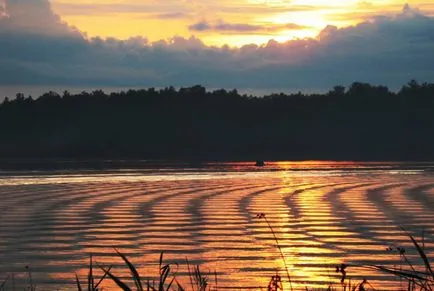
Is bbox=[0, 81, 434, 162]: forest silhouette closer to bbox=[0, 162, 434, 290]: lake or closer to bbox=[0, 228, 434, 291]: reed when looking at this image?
bbox=[0, 162, 434, 290]: lake

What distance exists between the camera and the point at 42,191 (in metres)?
29.9

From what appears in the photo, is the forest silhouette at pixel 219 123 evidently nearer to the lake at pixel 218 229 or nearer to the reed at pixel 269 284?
the lake at pixel 218 229

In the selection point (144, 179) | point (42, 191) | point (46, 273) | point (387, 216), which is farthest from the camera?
point (144, 179)

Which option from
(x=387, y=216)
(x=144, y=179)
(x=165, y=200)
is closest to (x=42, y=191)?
(x=165, y=200)

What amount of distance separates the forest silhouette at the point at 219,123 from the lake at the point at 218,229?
Result: 66095 millimetres

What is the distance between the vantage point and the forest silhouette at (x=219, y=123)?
105m

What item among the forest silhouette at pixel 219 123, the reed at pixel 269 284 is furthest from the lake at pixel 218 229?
the forest silhouette at pixel 219 123

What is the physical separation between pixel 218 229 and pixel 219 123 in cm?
10159

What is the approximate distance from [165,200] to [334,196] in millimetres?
4660

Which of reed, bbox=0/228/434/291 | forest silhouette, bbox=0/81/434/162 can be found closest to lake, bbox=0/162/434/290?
reed, bbox=0/228/434/291

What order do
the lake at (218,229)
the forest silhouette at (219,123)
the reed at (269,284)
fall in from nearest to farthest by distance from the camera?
1. the reed at (269,284)
2. the lake at (218,229)
3. the forest silhouette at (219,123)

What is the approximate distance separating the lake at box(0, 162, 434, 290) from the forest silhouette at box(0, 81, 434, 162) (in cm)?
6609

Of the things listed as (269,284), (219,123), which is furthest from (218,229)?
(219,123)

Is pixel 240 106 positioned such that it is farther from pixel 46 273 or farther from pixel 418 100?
pixel 46 273
